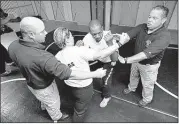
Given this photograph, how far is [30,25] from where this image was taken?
5.86 feet

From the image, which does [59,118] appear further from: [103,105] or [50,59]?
[50,59]

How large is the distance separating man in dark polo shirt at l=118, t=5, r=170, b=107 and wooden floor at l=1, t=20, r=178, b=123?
0.43 meters

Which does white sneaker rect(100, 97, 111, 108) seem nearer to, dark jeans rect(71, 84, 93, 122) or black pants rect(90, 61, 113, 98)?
black pants rect(90, 61, 113, 98)

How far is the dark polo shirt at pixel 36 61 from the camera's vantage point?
1771mm

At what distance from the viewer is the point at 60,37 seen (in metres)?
1.98

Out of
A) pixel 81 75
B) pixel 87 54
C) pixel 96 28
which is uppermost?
pixel 96 28

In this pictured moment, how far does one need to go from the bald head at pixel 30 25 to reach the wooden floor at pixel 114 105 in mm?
2130

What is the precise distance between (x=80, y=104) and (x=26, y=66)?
1.15 meters

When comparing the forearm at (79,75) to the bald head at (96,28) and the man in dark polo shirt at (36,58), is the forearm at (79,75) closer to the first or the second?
the man in dark polo shirt at (36,58)

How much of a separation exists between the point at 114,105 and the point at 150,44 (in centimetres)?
172

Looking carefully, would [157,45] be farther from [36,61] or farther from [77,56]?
[36,61]

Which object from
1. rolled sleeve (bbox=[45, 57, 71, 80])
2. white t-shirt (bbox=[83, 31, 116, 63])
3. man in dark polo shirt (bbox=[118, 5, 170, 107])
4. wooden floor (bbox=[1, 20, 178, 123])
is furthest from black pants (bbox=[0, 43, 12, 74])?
man in dark polo shirt (bbox=[118, 5, 170, 107])

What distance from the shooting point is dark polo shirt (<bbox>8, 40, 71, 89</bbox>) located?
5.81 feet

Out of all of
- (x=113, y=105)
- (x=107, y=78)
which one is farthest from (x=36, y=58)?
(x=113, y=105)
